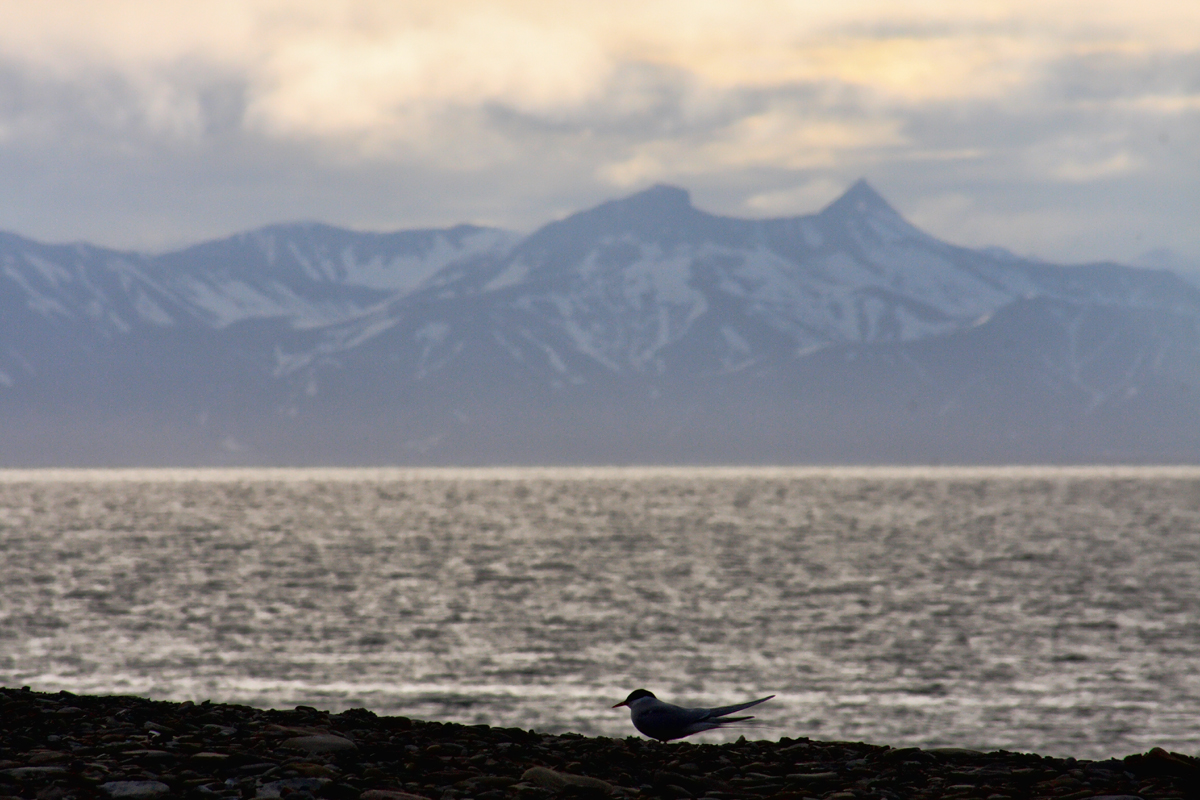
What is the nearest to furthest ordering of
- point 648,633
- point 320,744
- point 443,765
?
point 443,765, point 320,744, point 648,633

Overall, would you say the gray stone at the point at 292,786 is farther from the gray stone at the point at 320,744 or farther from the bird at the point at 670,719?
the bird at the point at 670,719

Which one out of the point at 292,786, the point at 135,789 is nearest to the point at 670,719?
the point at 292,786

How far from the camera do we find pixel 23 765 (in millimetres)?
12695

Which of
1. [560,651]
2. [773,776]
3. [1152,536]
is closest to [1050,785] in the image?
[773,776]

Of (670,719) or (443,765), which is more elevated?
(443,765)

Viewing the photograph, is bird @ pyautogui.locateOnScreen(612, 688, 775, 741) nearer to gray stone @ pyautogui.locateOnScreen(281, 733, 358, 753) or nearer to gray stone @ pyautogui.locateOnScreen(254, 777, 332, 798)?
gray stone @ pyautogui.locateOnScreen(281, 733, 358, 753)

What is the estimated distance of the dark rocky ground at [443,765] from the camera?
12.5 m

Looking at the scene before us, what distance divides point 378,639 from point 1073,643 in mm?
32181

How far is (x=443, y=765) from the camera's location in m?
14.1

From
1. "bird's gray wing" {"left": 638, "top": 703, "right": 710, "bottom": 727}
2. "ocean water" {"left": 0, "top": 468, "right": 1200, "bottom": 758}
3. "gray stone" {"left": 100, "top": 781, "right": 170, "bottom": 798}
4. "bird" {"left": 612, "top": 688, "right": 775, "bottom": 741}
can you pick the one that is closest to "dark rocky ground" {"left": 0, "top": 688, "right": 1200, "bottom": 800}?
"gray stone" {"left": 100, "top": 781, "right": 170, "bottom": 798}

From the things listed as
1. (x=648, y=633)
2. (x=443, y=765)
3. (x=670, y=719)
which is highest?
(x=443, y=765)

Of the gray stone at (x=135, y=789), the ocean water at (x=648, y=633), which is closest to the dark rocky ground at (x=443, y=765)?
the gray stone at (x=135, y=789)

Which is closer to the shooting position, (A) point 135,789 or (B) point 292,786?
(A) point 135,789

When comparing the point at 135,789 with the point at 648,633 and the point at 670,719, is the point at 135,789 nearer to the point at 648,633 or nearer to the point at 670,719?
the point at 670,719
